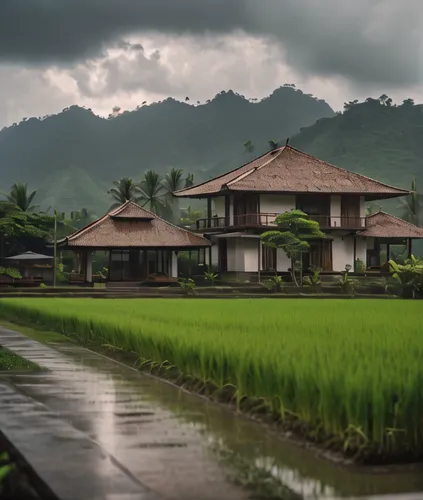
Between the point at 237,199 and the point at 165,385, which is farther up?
the point at 237,199

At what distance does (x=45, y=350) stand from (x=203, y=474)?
→ 9.73 meters

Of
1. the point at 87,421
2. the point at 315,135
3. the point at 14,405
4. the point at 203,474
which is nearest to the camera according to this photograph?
the point at 203,474

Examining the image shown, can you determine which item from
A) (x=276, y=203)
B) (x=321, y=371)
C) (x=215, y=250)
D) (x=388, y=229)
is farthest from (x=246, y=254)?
(x=321, y=371)

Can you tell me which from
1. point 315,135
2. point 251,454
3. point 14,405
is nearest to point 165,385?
point 14,405

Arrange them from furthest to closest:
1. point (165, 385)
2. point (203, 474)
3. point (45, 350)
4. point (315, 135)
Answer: point (315, 135) → point (45, 350) → point (165, 385) → point (203, 474)

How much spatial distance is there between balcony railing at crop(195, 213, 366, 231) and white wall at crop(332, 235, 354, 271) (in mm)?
1107

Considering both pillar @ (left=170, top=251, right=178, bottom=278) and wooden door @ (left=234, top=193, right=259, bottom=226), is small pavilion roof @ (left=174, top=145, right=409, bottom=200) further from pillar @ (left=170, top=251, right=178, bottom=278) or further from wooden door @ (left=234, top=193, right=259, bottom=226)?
pillar @ (left=170, top=251, right=178, bottom=278)

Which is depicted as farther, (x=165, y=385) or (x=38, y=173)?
(x=38, y=173)

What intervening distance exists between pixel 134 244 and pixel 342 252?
12.9 metres

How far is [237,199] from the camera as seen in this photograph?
5241 centimetres

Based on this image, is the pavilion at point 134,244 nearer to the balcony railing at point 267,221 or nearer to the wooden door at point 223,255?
the wooden door at point 223,255

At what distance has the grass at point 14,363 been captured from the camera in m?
12.1

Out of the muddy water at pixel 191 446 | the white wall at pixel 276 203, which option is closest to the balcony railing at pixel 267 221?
the white wall at pixel 276 203

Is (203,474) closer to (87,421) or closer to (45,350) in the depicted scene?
(87,421)
